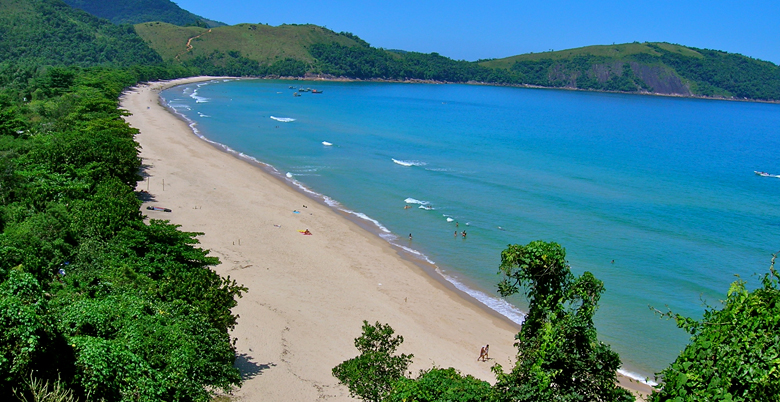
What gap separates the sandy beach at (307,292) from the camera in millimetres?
18328

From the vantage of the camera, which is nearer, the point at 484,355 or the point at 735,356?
the point at 735,356

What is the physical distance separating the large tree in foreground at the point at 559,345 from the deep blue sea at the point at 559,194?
6.97 metres

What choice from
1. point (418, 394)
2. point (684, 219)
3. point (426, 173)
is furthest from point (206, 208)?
point (684, 219)

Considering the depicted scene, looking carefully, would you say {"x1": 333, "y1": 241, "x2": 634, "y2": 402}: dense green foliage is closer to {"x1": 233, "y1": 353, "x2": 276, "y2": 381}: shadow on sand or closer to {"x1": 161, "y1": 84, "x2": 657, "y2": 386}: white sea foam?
{"x1": 161, "y1": 84, "x2": 657, "y2": 386}: white sea foam

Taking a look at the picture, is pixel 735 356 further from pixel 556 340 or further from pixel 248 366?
pixel 248 366

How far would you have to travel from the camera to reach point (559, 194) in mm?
48250

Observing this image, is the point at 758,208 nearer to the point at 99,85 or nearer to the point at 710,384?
the point at 710,384

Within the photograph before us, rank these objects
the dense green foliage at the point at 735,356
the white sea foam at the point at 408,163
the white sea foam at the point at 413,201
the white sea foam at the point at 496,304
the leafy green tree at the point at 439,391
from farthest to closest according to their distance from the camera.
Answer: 1. the white sea foam at the point at 408,163
2. the white sea foam at the point at 413,201
3. the white sea foam at the point at 496,304
4. the leafy green tree at the point at 439,391
5. the dense green foliage at the point at 735,356

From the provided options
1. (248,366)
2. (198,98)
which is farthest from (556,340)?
(198,98)

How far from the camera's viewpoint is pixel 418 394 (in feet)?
34.7

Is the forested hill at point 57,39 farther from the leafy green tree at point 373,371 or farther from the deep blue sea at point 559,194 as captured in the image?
the leafy green tree at point 373,371

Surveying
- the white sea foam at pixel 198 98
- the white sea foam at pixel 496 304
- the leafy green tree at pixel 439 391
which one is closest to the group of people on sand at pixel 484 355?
the white sea foam at pixel 496 304

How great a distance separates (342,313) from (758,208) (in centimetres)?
4415

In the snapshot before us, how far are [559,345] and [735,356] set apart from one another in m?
2.42
